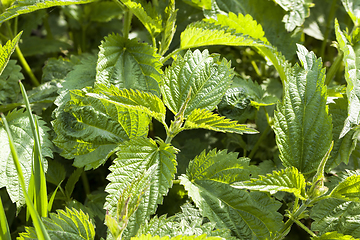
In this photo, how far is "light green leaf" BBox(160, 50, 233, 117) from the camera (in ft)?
3.84

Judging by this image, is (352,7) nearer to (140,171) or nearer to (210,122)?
(210,122)

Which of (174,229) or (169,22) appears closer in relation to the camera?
(174,229)

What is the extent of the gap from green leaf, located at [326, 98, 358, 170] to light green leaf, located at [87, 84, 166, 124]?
675mm

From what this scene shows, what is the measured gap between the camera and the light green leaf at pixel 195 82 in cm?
117

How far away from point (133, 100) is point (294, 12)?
96cm

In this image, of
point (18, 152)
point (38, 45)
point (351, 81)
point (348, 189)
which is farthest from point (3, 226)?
point (38, 45)

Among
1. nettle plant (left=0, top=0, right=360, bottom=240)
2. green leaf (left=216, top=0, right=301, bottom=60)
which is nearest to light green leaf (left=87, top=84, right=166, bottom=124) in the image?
nettle plant (left=0, top=0, right=360, bottom=240)

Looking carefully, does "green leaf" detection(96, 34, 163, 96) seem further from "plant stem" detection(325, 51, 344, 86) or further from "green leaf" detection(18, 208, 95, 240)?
"plant stem" detection(325, 51, 344, 86)

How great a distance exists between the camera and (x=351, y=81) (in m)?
1.11

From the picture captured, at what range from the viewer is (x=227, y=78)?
1.21 metres

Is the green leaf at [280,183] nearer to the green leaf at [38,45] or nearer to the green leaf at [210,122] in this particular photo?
the green leaf at [210,122]

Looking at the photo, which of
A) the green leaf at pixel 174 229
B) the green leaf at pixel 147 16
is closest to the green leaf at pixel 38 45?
the green leaf at pixel 147 16

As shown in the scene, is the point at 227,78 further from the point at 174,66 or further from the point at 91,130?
the point at 91,130

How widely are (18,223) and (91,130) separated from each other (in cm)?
72
